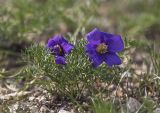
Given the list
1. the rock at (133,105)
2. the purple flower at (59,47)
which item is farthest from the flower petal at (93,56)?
the rock at (133,105)

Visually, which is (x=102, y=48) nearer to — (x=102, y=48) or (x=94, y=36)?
(x=102, y=48)

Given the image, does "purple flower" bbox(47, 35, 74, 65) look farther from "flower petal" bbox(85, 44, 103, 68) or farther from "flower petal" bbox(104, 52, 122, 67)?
"flower petal" bbox(104, 52, 122, 67)

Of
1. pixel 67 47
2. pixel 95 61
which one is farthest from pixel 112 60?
pixel 67 47

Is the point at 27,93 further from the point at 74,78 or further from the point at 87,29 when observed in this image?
Result: the point at 87,29

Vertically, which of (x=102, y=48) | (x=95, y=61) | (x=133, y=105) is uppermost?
(x=102, y=48)

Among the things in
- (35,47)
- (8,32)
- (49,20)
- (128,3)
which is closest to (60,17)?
(49,20)

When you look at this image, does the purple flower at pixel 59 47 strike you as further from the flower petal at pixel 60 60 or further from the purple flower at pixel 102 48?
the purple flower at pixel 102 48
